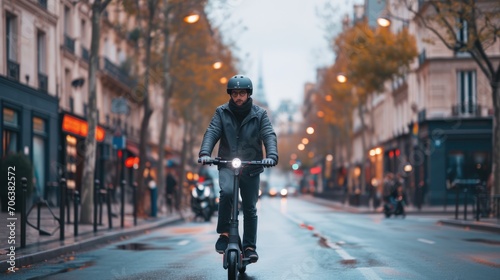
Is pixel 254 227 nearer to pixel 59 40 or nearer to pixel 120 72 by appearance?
pixel 59 40

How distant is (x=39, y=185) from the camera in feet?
108

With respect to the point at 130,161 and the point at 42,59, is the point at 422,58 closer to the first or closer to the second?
the point at 130,161

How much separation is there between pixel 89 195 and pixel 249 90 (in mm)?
14159

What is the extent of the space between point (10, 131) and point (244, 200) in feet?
69.7

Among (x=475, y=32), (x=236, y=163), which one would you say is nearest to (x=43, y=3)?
(x=475, y=32)

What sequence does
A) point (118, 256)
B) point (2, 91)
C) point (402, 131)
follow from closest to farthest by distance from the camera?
point (118, 256) < point (2, 91) < point (402, 131)

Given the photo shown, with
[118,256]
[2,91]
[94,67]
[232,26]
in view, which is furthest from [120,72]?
[118,256]

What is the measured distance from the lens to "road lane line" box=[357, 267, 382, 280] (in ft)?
32.6

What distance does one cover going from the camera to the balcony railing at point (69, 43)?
39031mm

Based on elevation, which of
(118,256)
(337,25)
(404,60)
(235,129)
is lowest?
(118,256)

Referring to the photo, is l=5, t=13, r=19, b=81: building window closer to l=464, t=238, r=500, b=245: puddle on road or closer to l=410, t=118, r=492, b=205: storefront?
l=464, t=238, r=500, b=245: puddle on road

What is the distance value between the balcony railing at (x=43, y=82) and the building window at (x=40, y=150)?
1193mm

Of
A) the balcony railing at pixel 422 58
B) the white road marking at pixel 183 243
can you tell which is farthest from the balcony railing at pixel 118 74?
the white road marking at pixel 183 243

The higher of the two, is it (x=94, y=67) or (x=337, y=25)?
(x=337, y=25)
